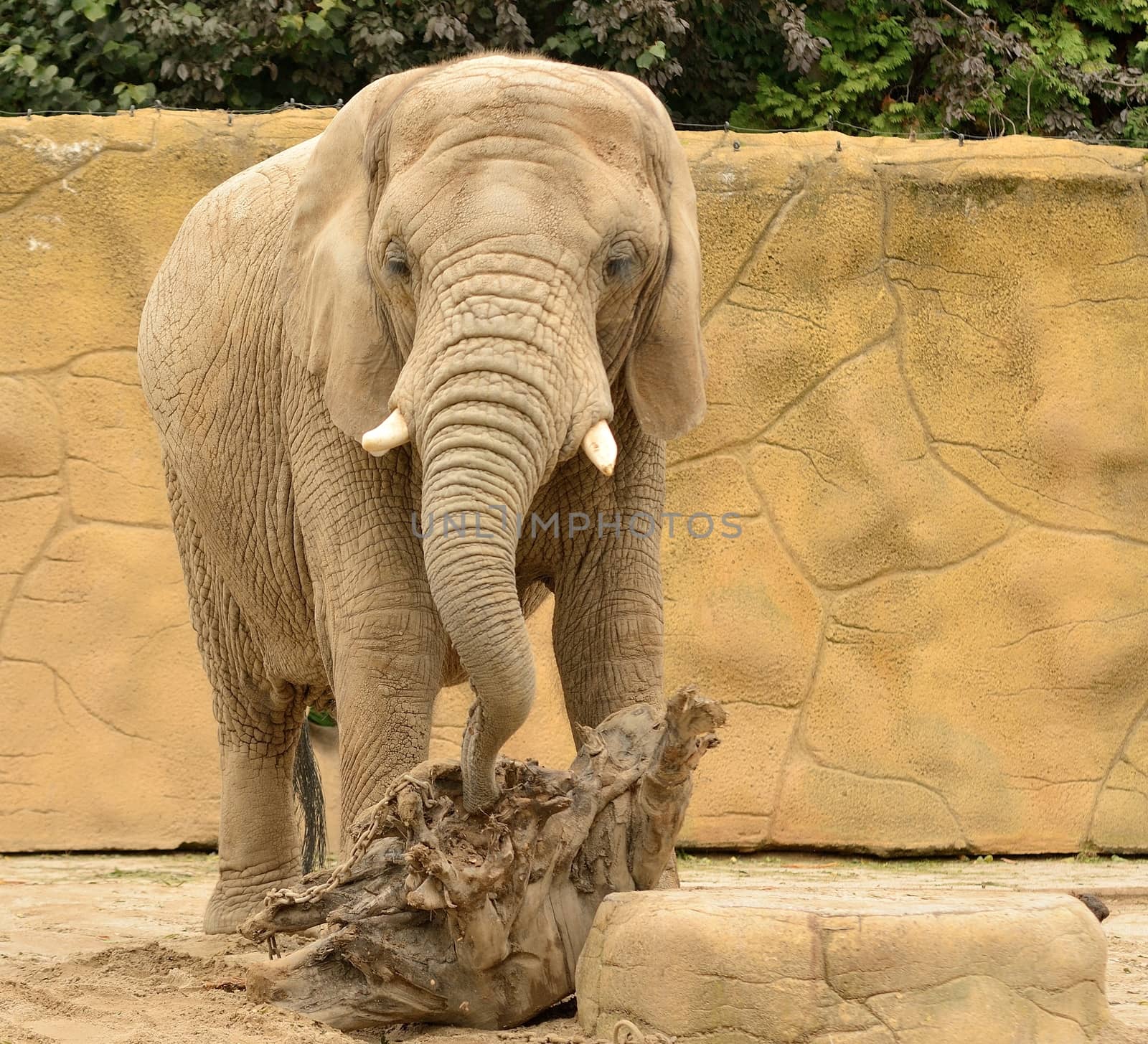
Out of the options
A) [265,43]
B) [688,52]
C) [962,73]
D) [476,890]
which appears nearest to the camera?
[476,890]

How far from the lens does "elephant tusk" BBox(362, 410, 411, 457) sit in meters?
3.54

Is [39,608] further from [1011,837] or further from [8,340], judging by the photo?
[1011,837]

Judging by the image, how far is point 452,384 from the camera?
343 centimetres

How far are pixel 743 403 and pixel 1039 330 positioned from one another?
125 centimetres

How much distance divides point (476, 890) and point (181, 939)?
1862 millimetres

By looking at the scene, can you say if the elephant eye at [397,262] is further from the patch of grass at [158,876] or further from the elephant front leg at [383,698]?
the patch of grass at [158,876]

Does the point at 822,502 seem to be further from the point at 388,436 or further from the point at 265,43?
the point at 388,436

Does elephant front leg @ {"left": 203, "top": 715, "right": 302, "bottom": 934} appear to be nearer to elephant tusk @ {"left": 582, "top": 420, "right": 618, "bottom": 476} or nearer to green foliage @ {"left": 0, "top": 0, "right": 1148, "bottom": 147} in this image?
elephant tusk @ {"left": 582, "top": 420, "right": 618, "bottom": 476}

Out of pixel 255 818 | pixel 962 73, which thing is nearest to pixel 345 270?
pixel 255 818

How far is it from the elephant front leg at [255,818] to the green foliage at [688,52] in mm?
3878

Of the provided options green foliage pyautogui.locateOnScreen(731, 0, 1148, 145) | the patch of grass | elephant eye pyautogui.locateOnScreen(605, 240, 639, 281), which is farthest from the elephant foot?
green foliage pyautogui.locateOnScreen(731, 0, 1148, 145)

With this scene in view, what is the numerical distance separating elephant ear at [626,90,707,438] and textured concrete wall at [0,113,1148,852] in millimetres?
3340

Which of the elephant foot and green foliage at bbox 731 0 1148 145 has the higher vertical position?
green foliage at bbox 731 0 1148 145

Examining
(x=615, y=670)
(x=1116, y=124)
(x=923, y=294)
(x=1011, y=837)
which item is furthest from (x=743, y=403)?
(x=615, y=670)
